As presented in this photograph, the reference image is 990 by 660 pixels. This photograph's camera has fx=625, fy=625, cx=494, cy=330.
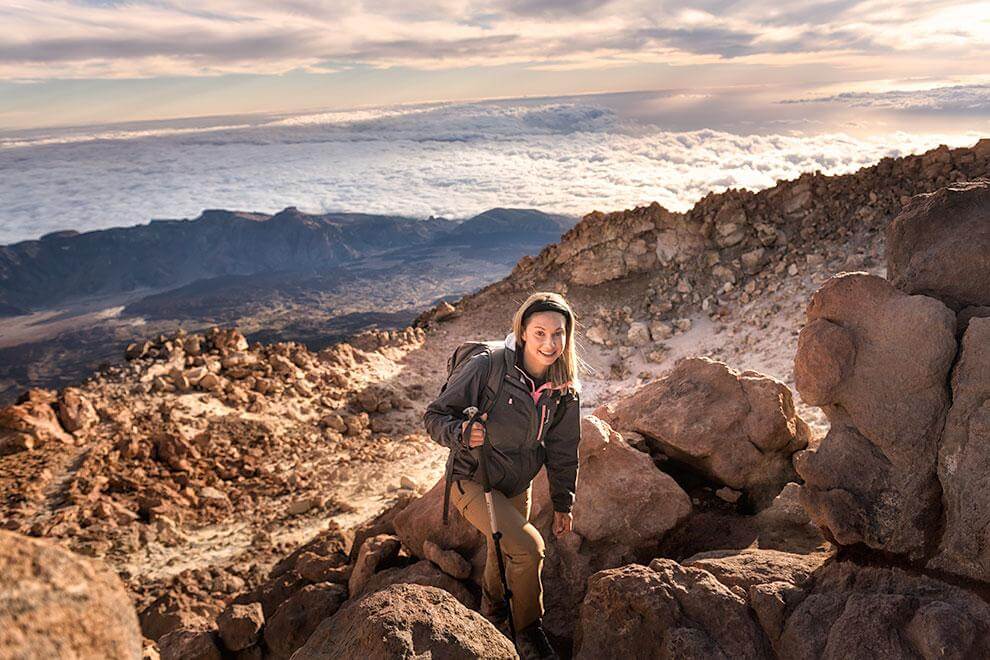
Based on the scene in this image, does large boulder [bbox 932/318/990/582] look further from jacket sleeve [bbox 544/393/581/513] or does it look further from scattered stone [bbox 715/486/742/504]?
scattered stone [bbox 715/486/742/504]

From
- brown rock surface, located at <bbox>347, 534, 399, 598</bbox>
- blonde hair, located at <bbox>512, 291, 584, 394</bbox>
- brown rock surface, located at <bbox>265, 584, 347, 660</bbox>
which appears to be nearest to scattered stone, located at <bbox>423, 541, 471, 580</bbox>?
brown rock surface, located at <bbox>347, 534, 399, 598</bbox>

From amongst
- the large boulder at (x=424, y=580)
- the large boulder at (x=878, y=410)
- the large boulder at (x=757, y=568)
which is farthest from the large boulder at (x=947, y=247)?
the large boulder at (x=424, y=580)

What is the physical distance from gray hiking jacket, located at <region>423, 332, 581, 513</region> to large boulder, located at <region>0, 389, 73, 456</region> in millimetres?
9330

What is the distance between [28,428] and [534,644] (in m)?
9.95

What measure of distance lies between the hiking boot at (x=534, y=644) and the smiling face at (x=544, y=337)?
187 cm

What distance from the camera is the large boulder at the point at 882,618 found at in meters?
3.11

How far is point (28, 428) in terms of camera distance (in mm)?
10281


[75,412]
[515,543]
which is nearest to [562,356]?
[515,543]

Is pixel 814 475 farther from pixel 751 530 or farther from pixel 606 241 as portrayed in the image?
pixel 606 241

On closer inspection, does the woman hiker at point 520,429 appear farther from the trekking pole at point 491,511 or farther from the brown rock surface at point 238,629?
the brown rock surface at point 238,629

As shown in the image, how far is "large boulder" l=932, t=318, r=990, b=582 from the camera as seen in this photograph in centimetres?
359

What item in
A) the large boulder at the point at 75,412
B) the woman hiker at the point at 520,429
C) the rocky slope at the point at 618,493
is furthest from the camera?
the large boulder at the point at 75,412

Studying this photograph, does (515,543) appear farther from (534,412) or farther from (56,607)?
(56,607)

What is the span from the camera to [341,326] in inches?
4569
